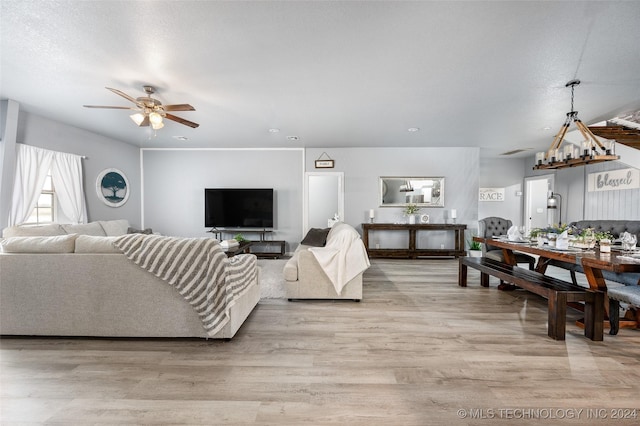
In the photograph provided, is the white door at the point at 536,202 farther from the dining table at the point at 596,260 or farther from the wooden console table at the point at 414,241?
the dining table at the point at 596,260

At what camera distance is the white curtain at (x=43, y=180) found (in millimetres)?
4070

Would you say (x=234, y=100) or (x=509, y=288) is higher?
(x=234, y=100)

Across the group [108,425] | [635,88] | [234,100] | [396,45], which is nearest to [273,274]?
[234,100]

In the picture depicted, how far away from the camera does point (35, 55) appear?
262 centimetres

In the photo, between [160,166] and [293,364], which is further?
[160,166]

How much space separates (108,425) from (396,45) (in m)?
3.22

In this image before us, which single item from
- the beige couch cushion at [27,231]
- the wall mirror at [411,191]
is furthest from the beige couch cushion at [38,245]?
the wall mirror at [411,191]

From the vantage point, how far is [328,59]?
8.72 ft

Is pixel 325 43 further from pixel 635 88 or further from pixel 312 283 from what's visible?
pixel 635 88

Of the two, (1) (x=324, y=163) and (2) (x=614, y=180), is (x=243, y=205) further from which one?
(2) (x=614, y=180)

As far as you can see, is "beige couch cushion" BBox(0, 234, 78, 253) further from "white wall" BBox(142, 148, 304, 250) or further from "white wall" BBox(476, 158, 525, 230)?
"white wall" BBox(476, 158, 525, 230)

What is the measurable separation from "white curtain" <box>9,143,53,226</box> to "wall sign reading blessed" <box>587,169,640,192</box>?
403 inches

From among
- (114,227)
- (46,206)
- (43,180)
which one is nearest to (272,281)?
(114,227)

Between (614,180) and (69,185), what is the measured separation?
33.9ft
